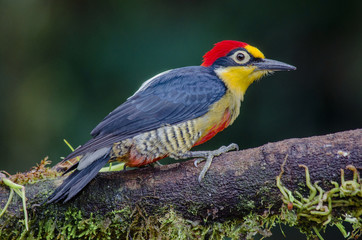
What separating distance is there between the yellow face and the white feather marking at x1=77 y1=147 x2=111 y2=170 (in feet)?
3.65

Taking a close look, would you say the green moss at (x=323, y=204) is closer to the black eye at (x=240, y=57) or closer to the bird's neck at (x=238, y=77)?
the bird's neck at (x=238, y=77)

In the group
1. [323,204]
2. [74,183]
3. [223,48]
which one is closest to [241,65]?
[223,48]

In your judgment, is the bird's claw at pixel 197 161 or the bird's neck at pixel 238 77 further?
the bird's neck at pixel 238 77

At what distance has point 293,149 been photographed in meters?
2.42

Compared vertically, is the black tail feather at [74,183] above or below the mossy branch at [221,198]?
above

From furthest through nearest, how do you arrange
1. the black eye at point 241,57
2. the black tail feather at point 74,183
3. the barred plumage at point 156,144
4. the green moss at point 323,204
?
1. the black eye at point 241,57
2. the barred plumage at point 156,144
3. the black tail feather at point 74,183
4. the green moss at point 323,204

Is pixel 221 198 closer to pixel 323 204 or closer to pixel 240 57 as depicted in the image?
pixel 323 204

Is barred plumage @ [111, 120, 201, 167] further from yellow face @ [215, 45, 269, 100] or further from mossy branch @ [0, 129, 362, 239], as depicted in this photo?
yellow face @ [215, 45, 269, 100]

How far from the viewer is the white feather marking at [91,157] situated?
271cm

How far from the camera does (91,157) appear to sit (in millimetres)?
2746

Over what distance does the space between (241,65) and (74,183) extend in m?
1.60

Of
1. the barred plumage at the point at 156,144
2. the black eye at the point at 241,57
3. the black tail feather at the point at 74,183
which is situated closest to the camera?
the black tail feather at the point at 74,183

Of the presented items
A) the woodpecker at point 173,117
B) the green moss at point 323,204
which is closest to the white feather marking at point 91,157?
the woodpecker at point 173,117

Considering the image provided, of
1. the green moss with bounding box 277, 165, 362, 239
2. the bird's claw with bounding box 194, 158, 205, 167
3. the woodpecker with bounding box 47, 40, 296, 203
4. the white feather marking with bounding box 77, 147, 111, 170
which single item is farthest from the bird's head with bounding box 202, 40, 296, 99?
the green moss with bounding box 277, 165, 362, 239
